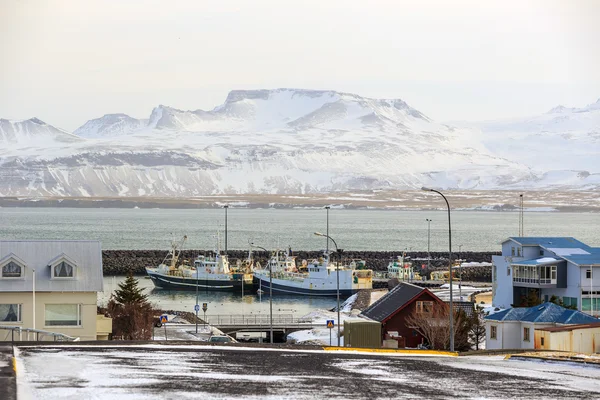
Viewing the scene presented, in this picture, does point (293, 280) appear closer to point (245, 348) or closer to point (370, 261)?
point (370, 261)

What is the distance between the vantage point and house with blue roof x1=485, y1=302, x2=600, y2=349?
43.2m

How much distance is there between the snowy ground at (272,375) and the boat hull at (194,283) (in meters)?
81.9

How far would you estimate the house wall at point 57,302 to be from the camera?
121ft

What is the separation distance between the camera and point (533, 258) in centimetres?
6406

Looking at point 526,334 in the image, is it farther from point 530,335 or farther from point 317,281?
point 317,281

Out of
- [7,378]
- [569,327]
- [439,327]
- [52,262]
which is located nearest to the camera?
[7,378]

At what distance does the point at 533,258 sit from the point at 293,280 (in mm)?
42468

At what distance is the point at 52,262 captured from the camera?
37.6m

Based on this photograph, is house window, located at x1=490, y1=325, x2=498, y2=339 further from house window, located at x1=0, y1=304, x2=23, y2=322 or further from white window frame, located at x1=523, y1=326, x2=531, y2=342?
house window, located at x1=0, y1=304, x2=23, y2=322

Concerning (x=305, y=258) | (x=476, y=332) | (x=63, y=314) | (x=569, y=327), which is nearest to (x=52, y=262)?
(x=63, y=314)

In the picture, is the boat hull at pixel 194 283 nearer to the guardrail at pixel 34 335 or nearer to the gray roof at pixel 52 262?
the gray roof at pixel 52 262

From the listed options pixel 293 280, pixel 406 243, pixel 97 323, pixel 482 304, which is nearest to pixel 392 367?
pixel 97 323

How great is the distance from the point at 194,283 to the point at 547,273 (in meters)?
56.1

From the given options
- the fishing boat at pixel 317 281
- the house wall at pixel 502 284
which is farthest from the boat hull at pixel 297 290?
the house wall at pixel 502 284
